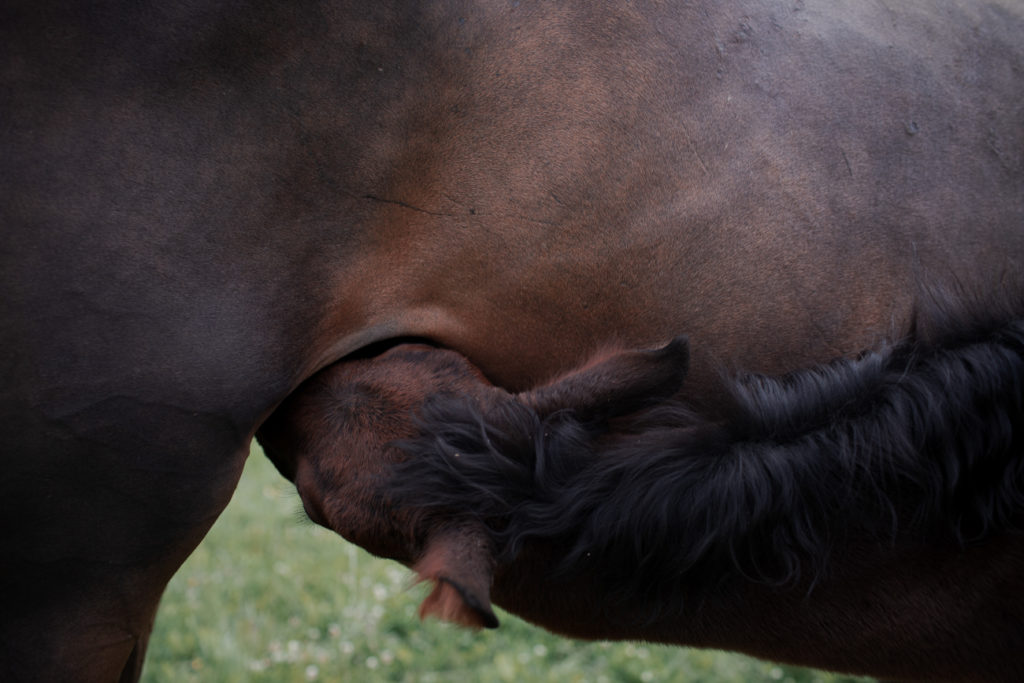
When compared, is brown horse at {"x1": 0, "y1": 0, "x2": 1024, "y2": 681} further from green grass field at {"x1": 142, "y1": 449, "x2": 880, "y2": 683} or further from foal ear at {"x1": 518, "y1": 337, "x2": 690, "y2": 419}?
green grass field at {"x1": 142, "y1": 449, "x2": 880, "y2": 683}

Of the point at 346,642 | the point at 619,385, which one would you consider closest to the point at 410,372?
the point at 619,385

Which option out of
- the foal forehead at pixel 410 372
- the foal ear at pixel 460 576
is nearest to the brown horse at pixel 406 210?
the foal forehead at pixel 410 372

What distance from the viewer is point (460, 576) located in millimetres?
1190

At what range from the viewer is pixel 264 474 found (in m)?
5.92

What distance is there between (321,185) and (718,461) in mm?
810

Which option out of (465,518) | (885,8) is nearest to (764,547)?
(465,518)

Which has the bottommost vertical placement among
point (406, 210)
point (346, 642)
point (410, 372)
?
point (346, 642)

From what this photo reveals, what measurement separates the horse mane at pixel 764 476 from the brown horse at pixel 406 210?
14cm

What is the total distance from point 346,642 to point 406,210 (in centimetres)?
244

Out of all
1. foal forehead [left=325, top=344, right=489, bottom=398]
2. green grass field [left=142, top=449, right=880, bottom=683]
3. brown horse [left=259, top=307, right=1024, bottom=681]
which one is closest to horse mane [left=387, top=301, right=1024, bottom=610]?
brown horse [left=259, top=307, right=1024, bottom=681]

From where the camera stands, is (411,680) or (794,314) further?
(411,680)

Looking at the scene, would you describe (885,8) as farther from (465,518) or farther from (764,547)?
(465,518)

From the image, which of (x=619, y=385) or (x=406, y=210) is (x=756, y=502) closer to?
(x=619, y=385)

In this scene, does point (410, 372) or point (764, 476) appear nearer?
point (764, 476)
